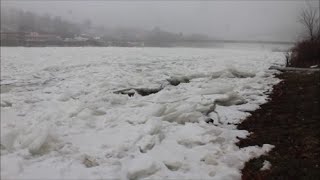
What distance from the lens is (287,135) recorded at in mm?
6812

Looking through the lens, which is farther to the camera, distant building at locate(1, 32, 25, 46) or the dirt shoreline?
the dirt shoreline

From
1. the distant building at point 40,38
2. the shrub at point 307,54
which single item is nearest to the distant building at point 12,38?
the distant building at point 40,38

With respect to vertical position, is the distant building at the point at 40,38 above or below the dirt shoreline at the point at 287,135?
above

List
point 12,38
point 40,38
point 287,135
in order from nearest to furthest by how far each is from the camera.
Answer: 1. point 12,38
2. point 40,38
3. point 287,135

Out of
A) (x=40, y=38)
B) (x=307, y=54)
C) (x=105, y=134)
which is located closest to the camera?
(x=40, y=38)

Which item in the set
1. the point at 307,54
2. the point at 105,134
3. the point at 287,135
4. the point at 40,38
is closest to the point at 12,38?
the point at 40,38

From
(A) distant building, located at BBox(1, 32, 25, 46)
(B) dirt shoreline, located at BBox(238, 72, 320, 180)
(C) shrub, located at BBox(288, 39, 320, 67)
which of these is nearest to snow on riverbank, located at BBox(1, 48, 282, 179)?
(A) distant building, located at BBox(1, 32, 25, 46)

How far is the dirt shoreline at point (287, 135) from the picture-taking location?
505 centimetres

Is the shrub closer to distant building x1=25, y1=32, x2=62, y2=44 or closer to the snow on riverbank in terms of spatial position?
the snow on riverbank

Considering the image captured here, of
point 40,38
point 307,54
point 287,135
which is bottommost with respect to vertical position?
point 287,135

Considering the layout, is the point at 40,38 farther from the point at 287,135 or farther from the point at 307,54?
the point at 307,54

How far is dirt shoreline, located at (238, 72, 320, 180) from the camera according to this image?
5.05 m

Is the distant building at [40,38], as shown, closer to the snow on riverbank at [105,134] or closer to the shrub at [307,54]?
the snow on riverbank at [105,134]

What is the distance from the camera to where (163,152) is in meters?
5.61
